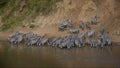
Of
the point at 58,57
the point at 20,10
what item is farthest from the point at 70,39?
the point at 20,10

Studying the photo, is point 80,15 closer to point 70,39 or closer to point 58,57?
point 70,39

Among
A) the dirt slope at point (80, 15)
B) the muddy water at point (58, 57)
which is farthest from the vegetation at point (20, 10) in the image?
the muddy water at point (58, 57)

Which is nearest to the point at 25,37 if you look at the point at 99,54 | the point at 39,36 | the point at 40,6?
the point at 39,36

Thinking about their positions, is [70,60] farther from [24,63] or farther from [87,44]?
[87,44]

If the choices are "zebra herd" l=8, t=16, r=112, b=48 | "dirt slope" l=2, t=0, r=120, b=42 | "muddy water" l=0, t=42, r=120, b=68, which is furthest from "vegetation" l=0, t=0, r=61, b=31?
"muddy water" l=0, t=42, r=120, b=68

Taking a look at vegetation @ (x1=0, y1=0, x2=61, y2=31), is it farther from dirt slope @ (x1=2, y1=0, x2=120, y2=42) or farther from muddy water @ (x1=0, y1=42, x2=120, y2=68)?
muddy water @ (x1=0, y1=42, x2=120, y2=68)

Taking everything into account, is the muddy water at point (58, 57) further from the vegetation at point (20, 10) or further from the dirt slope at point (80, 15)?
the vegetation at point (20, 10)
